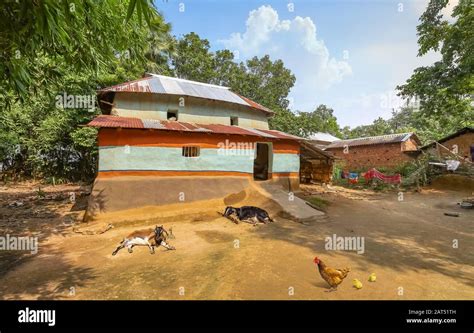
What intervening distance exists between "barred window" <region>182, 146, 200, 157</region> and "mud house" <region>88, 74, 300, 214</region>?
5cm

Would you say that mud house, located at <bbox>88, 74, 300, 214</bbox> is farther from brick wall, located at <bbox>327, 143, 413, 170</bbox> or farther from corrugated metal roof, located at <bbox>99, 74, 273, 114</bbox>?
brick wall, located at <bbox>327, 143, 413, 170</bbox>

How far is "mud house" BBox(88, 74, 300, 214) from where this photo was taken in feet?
35.6

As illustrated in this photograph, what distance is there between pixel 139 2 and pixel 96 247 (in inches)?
313

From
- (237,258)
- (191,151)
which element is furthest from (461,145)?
(237,258)

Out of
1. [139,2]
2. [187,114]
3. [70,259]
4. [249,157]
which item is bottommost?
[70,259]

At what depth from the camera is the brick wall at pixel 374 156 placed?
26.7 meters

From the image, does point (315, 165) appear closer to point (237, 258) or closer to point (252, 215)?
point (252, 215)

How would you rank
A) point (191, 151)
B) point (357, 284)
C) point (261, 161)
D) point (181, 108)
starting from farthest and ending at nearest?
point (261, 161)
point (181, 108)
point (191, 151)
point (357, 284)

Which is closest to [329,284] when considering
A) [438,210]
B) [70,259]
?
[70,259]

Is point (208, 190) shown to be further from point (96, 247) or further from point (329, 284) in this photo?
point (329, 284)

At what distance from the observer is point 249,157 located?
13.9m

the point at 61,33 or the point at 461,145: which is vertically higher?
the point at 461,145

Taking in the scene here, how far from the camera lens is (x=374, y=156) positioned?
29.1 meters

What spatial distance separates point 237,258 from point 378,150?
2776cm
